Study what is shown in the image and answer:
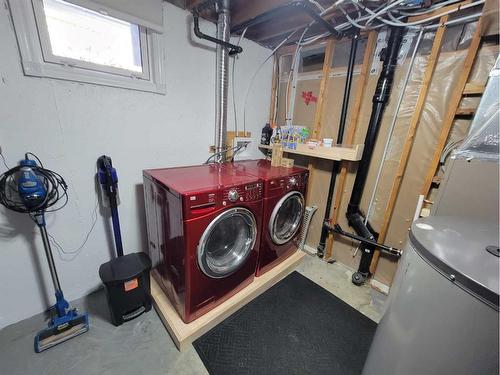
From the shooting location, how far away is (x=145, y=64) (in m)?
1.65

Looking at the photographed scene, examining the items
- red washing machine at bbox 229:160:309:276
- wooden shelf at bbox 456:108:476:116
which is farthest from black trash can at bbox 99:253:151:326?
wooden shelf at bbox 456:108:476:116

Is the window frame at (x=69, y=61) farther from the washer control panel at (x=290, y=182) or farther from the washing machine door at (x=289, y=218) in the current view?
the washing machine door at (x=289, y=218)

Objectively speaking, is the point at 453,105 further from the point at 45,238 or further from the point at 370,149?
the point at 45,238

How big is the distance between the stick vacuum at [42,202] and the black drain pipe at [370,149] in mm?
2303

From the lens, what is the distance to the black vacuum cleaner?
1.38 meters

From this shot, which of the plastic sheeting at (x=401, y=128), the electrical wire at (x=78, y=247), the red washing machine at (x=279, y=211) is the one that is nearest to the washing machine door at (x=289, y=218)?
the red washing machine at (x=279, y=211)

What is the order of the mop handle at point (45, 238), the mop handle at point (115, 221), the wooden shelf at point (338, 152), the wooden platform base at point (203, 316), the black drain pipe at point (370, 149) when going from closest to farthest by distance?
the mop handle at point (45, 238) < the wooden platform base at point (203, 316) < the mop handle at point (115, 221) < the black drain pipe at point (370, 149) < the wooden shelf at point (338, 152)

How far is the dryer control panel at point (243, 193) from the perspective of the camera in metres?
1.32

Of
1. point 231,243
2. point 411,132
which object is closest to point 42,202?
point 231,243

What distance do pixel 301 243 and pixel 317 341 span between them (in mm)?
1102

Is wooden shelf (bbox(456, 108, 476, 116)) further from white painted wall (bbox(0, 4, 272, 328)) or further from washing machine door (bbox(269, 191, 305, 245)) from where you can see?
white painted wall (bbox(0, 4, 272, 328))

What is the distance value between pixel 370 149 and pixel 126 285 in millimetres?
2206

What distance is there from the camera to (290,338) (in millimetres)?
1486

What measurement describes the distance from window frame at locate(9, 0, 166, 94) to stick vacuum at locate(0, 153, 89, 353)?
542 millimetres
